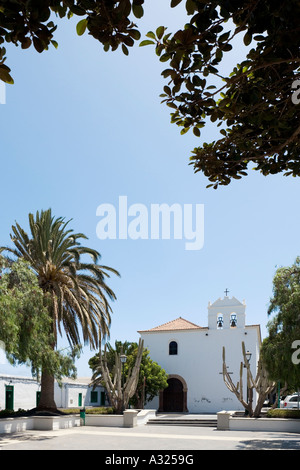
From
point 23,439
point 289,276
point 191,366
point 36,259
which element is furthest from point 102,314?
point 191,366

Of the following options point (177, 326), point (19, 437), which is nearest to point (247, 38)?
point (19, 437)

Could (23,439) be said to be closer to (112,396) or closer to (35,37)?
(112,396)

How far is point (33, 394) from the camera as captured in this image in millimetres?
32156

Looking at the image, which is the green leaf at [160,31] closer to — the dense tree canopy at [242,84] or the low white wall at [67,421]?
the dense tree canopy at [242,84]

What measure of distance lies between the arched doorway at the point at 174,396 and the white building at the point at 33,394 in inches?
304

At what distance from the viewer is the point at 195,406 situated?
3297cm

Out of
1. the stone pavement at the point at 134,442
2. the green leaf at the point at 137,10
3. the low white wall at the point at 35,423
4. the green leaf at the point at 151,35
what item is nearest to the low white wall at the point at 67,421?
the low white wall at the point at 35,423

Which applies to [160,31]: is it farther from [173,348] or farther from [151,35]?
[173,348]

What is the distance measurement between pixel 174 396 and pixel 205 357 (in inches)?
146

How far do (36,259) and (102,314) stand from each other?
403 centimetres

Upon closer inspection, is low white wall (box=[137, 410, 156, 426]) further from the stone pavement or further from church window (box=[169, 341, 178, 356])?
church window (box=[169, 341, 178, 356])

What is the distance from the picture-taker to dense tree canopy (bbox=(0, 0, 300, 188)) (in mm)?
2990

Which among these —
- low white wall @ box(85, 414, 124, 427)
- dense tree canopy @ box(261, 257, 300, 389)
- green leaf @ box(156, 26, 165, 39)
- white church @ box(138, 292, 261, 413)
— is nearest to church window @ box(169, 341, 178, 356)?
white church @ box(138, 292, 261, 413)

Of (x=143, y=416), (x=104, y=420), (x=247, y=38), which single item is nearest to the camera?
(x=247, y=38)
